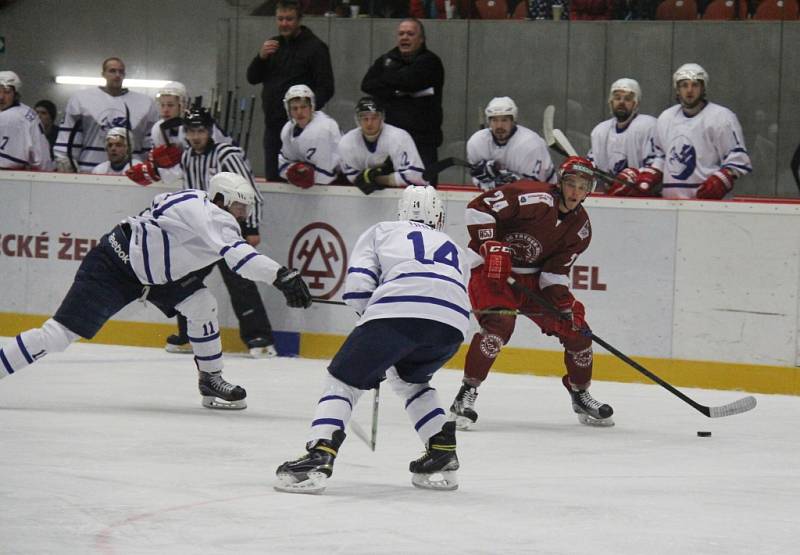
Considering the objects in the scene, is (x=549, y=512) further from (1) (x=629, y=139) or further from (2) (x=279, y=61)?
(2) (x=279, y=61)

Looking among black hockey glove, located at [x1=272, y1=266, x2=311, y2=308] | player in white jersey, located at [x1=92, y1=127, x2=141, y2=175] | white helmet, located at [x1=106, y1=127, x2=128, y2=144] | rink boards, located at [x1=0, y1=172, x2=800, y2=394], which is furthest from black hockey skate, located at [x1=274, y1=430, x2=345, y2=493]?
white helmet, located at [x1=106, y1=127, x2=128, y2=144]

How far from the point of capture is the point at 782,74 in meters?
10.3

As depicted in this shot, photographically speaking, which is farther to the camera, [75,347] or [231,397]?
[75,347]

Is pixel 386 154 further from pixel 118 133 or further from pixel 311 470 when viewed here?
pixel 311 470

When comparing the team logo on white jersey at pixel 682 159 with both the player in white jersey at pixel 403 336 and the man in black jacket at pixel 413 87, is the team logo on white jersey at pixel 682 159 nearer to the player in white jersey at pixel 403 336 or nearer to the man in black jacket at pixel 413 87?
the man in black jacket at pixel 413 87

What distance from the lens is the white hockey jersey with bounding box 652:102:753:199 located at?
7.49 meters

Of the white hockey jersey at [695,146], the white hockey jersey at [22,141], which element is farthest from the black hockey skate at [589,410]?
the white hockey jersey at [22,141]

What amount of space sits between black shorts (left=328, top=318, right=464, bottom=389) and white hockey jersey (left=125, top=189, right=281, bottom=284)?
1569 millimetres

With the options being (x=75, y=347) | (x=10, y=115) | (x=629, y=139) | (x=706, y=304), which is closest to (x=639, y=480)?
(x=706, y=304)

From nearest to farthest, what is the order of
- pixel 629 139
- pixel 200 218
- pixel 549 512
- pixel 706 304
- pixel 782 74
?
1. pixel 549 512
2. pixel 200 218
3. pixel 706 304
4. pixel 629 139
5. pixel 782 74

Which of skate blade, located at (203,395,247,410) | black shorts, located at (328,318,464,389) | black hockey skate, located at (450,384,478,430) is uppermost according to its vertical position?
black shorts, located at (328,318,464,389)

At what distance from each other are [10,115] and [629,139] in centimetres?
366

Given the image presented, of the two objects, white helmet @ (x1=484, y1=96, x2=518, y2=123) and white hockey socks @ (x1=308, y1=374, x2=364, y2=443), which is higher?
white helmet @ (x1=484, y1=96, x2=518, y2=123)

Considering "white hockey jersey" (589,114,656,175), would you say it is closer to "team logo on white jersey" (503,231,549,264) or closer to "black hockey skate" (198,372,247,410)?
"team logo on white jersey" (503,231,549,264)
